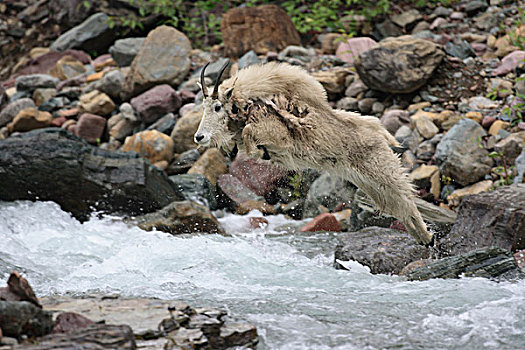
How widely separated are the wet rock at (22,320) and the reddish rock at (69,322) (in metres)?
0.04

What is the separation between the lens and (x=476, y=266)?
4.88m

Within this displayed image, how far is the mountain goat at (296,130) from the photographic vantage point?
5.06m

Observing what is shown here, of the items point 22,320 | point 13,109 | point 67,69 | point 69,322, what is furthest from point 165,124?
point 22,320

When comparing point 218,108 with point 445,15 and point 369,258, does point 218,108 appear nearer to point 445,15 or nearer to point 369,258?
point 369,258

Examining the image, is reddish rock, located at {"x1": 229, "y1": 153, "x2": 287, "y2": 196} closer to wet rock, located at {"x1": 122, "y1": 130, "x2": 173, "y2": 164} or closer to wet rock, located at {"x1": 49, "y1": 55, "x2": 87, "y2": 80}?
wet rock, located at {"x1": 122, "y1": 130, "x2": 173, "y2": 164}

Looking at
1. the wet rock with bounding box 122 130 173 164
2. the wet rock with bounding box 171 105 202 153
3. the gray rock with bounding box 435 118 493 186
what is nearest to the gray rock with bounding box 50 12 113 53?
the wet rock with bounding box 122 130 173 164

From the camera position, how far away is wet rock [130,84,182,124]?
1110 centimetres

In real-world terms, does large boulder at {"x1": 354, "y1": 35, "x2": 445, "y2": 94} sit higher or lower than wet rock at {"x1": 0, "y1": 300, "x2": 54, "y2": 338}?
lower

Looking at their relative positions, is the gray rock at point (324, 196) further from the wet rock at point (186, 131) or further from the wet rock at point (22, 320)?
the wet rock at point (22, 320)

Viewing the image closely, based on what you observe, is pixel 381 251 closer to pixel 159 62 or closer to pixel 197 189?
pixel 197 189

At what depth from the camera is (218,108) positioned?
5156 mm

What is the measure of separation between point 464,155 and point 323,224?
90.5 inches

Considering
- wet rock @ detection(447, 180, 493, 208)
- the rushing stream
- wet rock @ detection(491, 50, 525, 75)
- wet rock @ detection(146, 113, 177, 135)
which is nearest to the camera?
the rushing stream

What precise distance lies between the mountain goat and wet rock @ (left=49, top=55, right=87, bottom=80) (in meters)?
9.02
